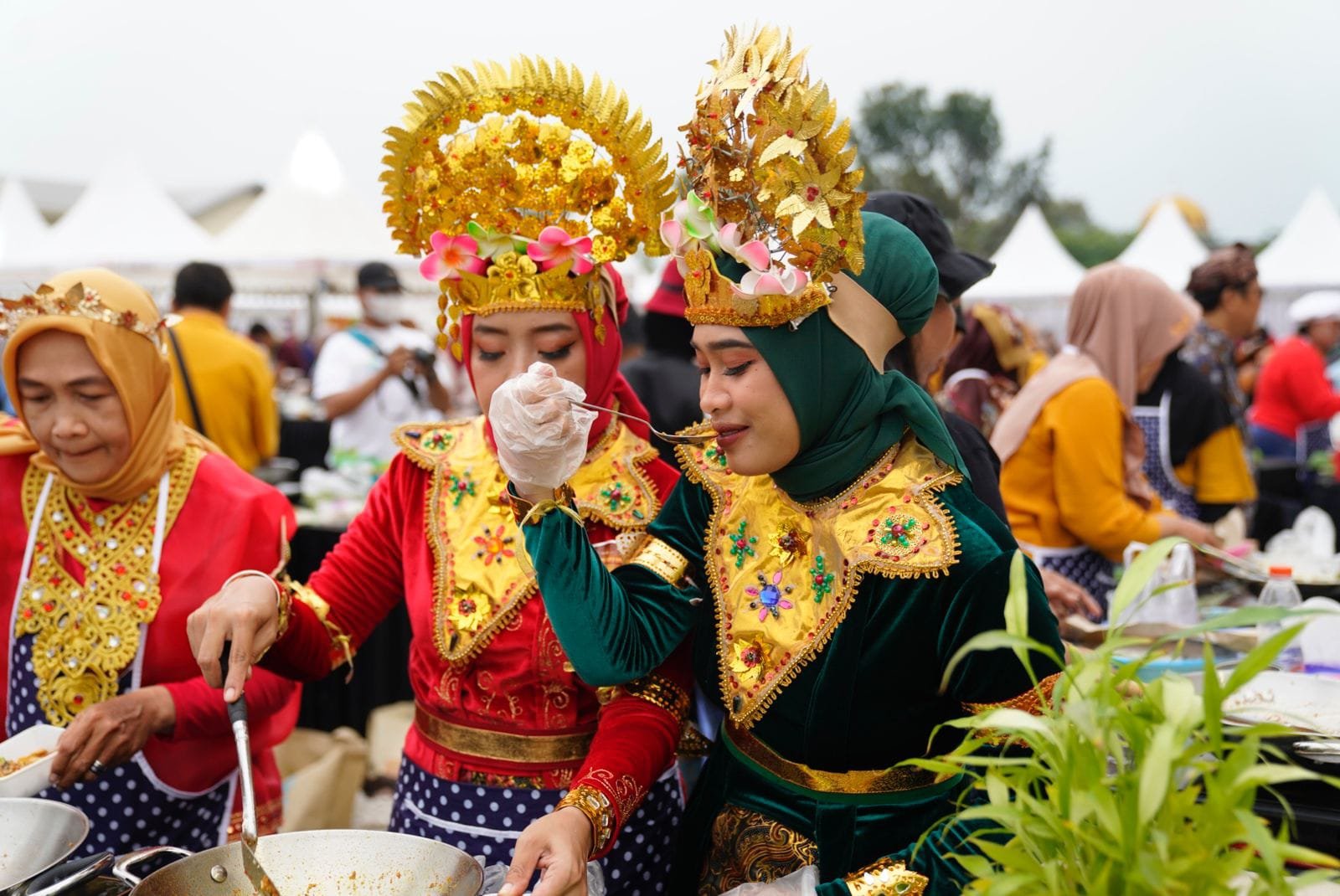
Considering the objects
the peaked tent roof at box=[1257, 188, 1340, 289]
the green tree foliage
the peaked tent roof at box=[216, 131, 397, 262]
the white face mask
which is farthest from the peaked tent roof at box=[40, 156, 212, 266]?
the green tree foliage

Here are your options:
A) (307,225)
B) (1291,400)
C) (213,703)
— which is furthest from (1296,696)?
(307,225)

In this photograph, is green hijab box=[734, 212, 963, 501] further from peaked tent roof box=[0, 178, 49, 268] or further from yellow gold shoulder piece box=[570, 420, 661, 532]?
peaked tent roof box=[0, 178, 49, 268]

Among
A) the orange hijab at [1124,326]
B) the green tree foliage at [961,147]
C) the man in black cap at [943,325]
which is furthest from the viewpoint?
the green tree foliage at [961,147]

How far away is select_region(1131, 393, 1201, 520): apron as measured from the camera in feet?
13.8

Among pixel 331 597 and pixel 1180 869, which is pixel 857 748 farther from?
pixel 331 597

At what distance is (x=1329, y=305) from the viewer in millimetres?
8648

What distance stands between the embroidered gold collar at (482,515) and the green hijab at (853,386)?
426mm

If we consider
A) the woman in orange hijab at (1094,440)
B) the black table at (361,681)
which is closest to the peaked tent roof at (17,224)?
the black table at (361,681)

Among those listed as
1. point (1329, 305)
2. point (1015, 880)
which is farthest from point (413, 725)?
point (1329, 305)

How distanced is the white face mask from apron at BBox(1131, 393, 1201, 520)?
3872mm

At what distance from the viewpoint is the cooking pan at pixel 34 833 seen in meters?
1.52

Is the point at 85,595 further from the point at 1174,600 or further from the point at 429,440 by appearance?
the point at 1174,600

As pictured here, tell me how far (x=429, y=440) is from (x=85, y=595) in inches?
28.7

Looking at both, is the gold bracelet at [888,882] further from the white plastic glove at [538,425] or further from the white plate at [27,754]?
the white plate at [27,754]
